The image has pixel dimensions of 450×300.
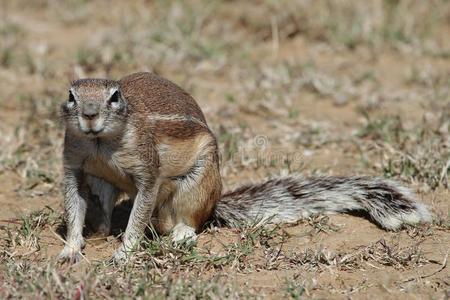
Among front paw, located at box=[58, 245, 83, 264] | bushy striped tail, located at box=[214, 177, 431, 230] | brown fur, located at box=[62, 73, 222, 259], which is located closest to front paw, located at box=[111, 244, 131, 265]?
brown fur, located at box=[62, 73, 222, 259]

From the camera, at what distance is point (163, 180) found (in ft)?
15.1

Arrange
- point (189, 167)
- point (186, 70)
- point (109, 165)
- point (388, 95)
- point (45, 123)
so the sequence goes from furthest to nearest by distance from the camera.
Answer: point (186, 70), point (388, 95), point (45, 123), point (189, 167), point (109, 165)

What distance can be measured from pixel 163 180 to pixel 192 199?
8.4 inches

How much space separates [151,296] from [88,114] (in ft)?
3.17

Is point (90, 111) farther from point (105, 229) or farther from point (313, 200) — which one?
point (313, 200)

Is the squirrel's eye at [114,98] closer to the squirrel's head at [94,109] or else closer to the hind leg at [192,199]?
the squirrel's head at [94,109]

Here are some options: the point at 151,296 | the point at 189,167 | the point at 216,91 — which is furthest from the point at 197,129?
the point at 216,91

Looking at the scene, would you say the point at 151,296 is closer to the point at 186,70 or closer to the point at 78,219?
the point at 78,219

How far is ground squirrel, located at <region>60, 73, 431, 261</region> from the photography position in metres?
4.24

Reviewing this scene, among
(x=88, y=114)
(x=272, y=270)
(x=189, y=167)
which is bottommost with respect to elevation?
(x=272, y=270)

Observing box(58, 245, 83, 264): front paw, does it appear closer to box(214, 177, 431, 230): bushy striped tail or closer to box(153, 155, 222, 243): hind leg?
box(153, 155, 222, 243): hind leg

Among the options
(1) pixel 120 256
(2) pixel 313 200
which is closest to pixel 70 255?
(1) pixel 120 256

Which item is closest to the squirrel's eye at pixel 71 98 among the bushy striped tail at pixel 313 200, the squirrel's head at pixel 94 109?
the squirrel's head at pixel 94 109

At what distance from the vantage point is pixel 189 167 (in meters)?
4.64
